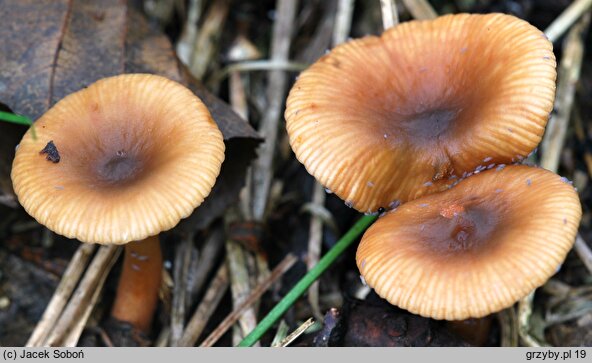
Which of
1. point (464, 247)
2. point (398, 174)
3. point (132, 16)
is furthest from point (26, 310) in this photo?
point (464, 247)

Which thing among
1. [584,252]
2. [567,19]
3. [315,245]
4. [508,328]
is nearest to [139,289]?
[315,245]

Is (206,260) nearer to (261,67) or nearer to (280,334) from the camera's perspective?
(280,334)

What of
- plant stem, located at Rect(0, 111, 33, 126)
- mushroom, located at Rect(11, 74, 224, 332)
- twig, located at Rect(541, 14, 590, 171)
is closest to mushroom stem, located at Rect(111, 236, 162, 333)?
mushroom, located at Rect(11, 74, 224, 332)

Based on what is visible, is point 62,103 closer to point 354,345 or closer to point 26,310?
point 26,310

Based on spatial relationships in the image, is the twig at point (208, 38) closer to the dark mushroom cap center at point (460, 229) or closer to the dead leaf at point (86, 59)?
the dead leaf at point (86, 59)

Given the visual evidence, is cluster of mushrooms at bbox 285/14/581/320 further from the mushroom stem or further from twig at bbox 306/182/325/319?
the mushroom stem

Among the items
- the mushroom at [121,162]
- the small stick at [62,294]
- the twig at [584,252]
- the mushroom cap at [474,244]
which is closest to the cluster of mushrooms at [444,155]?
the mushroom cap at [474,244]
